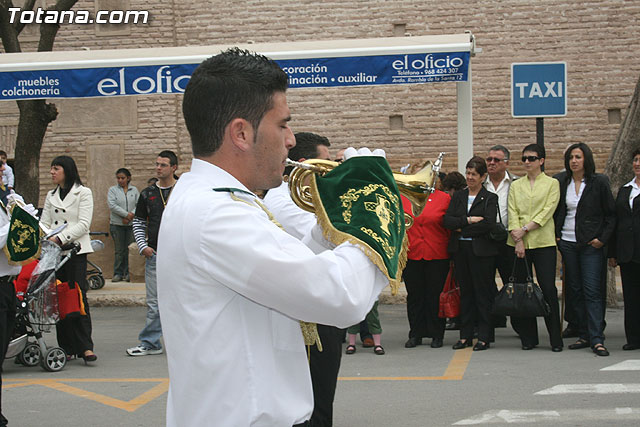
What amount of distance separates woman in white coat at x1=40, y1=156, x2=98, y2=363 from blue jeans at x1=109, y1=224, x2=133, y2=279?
661 centimetres

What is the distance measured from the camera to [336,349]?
4.39 meters

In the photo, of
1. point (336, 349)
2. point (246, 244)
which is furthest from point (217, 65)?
point (336, 349)

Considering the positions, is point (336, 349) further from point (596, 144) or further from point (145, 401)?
point (596, 144)

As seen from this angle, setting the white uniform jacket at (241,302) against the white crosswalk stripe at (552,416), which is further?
the white crosswalk stripe at (552,416)

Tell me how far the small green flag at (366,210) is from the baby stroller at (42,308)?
20.9 feet

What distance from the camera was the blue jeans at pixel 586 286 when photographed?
8766 mm

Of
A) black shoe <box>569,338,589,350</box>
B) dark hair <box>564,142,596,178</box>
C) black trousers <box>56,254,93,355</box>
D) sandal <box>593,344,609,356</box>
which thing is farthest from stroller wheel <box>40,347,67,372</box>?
dark hair <box>564,142,596,178</box>

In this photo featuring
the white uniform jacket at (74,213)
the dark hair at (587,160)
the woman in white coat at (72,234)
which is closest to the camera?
the woman in white coat at (72,234)

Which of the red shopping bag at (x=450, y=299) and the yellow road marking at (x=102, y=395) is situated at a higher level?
the red shopping bag at (x=450, y=299)

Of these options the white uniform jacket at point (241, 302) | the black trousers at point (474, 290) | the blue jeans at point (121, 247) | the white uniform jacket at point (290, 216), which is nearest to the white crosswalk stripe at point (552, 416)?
the white uniform jacket at point (290, 216)

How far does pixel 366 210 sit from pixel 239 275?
0.44 meters

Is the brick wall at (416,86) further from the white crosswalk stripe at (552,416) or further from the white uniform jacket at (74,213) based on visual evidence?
the white crosswalk stripe at (552,416)

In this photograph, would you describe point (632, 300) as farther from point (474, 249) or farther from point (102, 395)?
point (102, 395)

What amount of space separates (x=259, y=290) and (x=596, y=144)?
15.1 m
